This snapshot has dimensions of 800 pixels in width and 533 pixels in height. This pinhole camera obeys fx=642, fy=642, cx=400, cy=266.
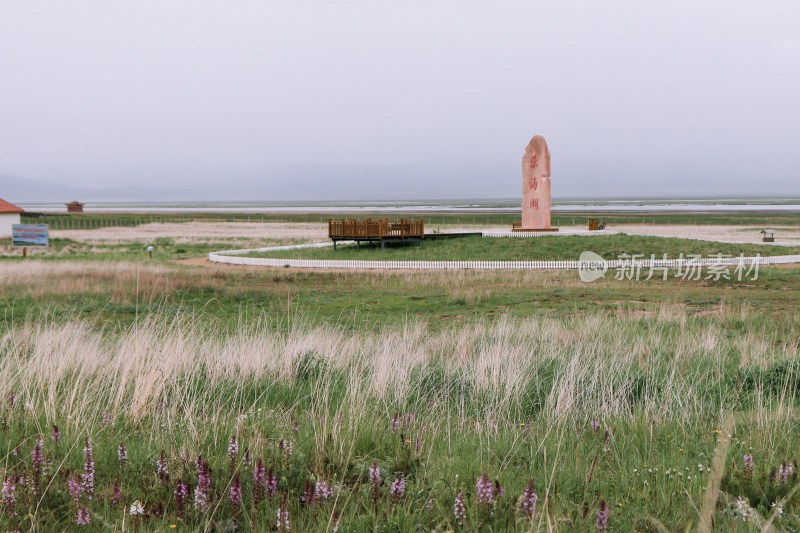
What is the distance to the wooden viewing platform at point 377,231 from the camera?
30.8 meters

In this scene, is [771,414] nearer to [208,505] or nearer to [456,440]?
[456,440]

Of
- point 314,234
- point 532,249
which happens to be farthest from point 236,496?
point 314,234

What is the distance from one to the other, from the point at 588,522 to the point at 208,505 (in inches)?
64.0

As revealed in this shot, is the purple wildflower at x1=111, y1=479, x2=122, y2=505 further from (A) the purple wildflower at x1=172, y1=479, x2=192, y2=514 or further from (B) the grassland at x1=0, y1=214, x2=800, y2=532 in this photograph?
(A) the purple wildflower at x1=172, y1=479, x2=192, y2=514

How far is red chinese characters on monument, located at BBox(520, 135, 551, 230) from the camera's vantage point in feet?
109

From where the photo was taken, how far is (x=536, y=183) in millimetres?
33250

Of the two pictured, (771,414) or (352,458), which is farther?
(771,414)

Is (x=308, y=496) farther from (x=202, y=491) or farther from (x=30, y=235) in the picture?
(x=30, y=235)

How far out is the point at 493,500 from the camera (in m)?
2.73

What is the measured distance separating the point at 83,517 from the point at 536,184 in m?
32.2

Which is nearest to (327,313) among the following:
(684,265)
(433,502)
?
(433,502)

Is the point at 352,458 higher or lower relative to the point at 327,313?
higher

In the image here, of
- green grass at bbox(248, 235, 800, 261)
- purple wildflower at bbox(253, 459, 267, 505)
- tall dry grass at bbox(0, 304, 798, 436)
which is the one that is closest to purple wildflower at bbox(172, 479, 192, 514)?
purple wildflower at bbox(253, 459, 267, 505)

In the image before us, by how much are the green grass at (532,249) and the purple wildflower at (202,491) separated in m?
24.5
